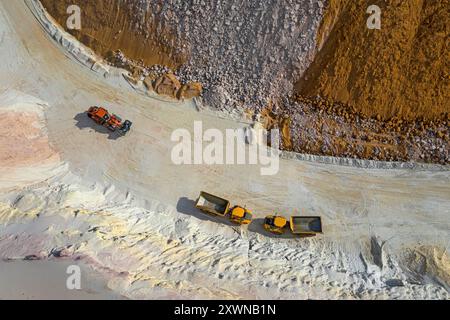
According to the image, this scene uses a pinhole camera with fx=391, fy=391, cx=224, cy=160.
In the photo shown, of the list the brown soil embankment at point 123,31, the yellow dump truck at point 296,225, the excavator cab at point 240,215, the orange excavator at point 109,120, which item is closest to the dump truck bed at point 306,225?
the yellow dump truck at point 296,225

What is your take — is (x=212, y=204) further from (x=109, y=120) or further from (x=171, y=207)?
(x=109, y=120)

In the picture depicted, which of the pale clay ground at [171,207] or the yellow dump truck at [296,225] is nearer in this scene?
the pale clay ground at [171,207]

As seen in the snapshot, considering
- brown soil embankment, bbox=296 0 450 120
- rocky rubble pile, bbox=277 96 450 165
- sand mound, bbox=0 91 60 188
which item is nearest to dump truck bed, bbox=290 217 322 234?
rocky rubble pile, bbox=277 96 450 165

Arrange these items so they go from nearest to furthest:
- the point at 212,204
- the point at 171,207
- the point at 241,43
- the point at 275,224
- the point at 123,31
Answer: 1. the point at 275,224
2. the point at 212,204
3. the point at 171,207
4. the point at 241,43
5. the point at 123,31

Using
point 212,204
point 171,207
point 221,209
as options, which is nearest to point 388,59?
point 221,209

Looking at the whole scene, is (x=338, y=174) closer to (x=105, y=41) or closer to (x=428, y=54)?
(x=428, y=54)

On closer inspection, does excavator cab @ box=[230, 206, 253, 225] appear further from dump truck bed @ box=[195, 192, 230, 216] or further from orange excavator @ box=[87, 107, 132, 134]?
orange excavator @ box=[87, 107, 132, 134]

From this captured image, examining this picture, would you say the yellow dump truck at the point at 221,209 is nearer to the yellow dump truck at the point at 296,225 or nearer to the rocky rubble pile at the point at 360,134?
the yellow dump truck at the point at 296,225
